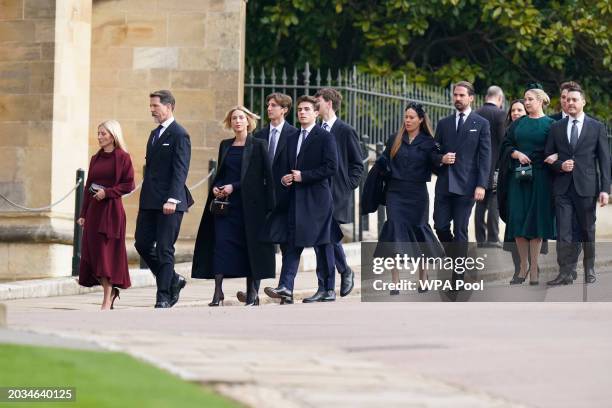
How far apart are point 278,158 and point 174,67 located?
7.54m

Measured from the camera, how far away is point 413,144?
598 inches

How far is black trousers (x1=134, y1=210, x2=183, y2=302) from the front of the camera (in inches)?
577

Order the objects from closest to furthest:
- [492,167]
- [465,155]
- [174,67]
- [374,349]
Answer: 1. [374,349]
2. [465,155]
3. [492,167]
4. [174,67]

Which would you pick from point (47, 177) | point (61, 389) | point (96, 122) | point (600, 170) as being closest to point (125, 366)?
point (61, 389)

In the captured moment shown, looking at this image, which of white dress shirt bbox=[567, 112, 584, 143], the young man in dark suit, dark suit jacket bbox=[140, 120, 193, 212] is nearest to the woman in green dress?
white dress shirt bbox=[567, 112, 584, 143]

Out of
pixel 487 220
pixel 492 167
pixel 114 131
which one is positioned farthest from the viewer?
pixel 487 220

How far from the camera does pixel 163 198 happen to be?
1466cm

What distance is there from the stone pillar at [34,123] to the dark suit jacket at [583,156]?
6.15 meters

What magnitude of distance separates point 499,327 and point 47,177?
9.65 m

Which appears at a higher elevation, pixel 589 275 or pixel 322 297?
pixel 589 275

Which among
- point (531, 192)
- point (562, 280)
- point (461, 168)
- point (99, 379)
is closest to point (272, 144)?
point (461, 168)

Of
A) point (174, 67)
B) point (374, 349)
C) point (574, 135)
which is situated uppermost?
point (174, 67)

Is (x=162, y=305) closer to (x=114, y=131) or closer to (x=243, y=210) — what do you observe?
(x=243, y=210)

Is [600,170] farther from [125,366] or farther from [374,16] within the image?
[374,16]
